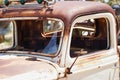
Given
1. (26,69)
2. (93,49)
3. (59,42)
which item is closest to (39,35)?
(93,49)

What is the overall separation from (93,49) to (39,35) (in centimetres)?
67

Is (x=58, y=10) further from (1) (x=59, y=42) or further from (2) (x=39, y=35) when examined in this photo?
(2) (x=39, y=35)

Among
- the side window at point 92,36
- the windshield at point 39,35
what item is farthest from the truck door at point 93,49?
the windshield at point 39,35

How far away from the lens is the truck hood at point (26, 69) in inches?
143

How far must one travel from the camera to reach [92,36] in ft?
16.8

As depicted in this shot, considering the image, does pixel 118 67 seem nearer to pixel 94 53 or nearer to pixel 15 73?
pixel 94 53

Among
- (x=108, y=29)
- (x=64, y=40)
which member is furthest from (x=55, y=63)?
(x=108, y=29)

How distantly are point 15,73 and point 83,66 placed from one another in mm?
878

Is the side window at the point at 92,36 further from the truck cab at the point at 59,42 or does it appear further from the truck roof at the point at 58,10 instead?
the truck roof at the point at 58,10

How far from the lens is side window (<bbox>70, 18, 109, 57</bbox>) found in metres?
4.69

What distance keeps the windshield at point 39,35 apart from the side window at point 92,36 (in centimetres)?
31

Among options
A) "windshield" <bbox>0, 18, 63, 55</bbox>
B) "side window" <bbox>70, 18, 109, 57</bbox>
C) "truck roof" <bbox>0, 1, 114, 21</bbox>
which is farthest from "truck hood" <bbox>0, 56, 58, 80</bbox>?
"side window" <bbox>70, 18, 109, 57</bbox>

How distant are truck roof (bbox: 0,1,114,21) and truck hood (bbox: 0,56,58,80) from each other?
1.67 feet

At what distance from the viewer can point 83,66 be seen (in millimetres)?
4258
